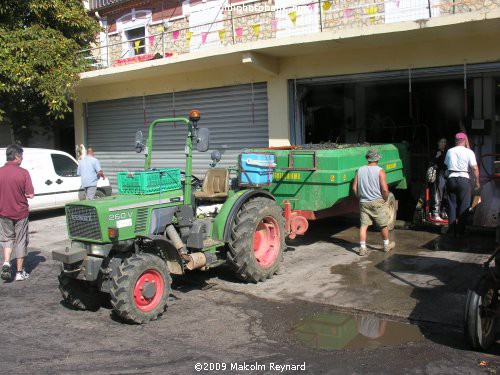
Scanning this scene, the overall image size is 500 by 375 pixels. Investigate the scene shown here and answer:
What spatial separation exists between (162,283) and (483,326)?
308 centimetres

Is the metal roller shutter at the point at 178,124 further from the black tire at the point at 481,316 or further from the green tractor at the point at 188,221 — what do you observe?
the black tire at the point at 481,316

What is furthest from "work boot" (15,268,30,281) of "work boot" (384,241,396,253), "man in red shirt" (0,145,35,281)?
"work boot" (384,241,396,253)

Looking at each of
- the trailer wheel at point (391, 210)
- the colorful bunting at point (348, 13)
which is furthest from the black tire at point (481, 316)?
the colorful bunting at point (348, 13)

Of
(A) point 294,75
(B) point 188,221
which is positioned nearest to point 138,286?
(B) point 188,221

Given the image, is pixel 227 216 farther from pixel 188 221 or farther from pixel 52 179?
pixel 52 179

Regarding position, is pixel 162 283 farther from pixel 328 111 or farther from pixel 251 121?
pixel 328 111

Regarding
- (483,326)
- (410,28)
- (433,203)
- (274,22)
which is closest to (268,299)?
(483,326)

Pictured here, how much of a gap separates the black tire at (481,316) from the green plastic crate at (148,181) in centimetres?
345

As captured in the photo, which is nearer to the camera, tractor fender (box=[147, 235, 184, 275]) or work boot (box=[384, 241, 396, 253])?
tractor fender (box=[147, 235, 184, 275])

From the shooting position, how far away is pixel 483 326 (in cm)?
414

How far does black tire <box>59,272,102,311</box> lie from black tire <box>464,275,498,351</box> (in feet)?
12.6

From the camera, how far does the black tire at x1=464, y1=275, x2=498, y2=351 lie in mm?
4031

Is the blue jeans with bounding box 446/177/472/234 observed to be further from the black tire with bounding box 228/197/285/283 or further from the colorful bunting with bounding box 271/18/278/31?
the colorful bunting with bounding box 271/18/278/31

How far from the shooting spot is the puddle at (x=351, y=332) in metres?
4.56
